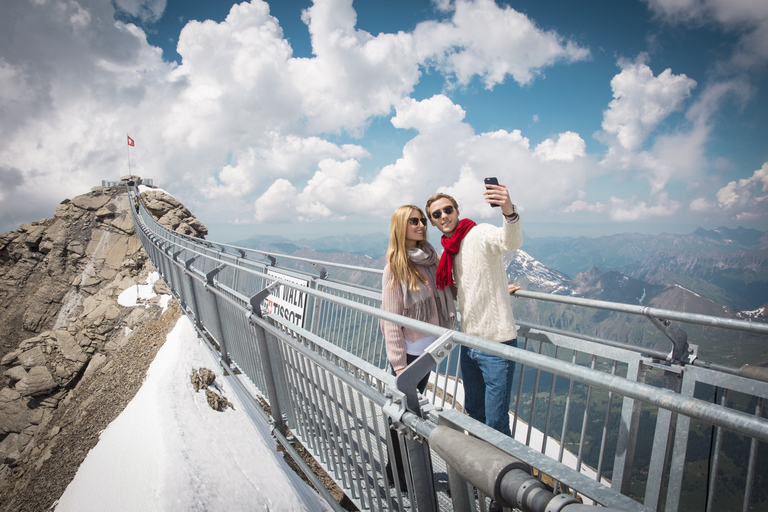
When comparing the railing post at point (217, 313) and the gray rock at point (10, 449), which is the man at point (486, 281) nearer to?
the railing post at point (217, 313)

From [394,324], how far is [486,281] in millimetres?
808

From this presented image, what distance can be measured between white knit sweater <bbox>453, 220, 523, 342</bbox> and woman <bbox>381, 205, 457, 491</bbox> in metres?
0.27

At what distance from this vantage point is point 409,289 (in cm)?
304

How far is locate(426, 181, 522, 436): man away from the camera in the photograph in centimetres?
267

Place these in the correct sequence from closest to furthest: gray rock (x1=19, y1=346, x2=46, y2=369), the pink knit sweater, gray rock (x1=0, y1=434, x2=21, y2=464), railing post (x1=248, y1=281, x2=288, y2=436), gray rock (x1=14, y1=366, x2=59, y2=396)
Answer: the pink knit sweater < railing post (x1=248, y1=281, x2=288, y2=436) < gray rock (x1=0, y1=434, x2=21, y2=464) < gray rock (x1=14, y1=366, x2=59, y2=396) < gray rock (x1=19, y1=346, x2=46, y2=369)

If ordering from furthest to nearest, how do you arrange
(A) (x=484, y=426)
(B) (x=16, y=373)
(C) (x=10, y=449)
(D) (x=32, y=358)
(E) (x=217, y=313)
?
(D) (x=32, y=358) < (B) (x=16, y=373) < (C) (x=10, y=449) < (E) (x=217, y=313) < (A) (x=484, y=426)

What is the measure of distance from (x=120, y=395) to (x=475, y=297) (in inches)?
323

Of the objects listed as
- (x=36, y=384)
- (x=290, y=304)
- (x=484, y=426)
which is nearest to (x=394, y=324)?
(x=484, y=426)

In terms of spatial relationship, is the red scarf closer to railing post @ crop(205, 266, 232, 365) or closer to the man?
the man

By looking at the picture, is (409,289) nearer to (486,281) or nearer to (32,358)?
(486,281)

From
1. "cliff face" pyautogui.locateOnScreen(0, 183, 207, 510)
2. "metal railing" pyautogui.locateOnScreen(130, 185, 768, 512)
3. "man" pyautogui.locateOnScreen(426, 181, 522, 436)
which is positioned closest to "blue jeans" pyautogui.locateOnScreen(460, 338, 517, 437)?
"man" pyautogui.locateOnScreen(426, 181, 522, 436)

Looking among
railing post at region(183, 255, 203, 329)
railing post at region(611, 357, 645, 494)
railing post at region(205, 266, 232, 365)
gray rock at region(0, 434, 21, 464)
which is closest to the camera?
railing post at region(611, 357, 645, 494)

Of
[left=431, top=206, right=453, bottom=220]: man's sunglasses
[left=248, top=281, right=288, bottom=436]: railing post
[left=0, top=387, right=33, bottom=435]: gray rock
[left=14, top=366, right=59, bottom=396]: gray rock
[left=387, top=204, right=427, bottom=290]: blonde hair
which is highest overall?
[left=431, top=206, right=453, bottom=220]: man's sunglasses

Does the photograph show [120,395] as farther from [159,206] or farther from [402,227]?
[159,206]
